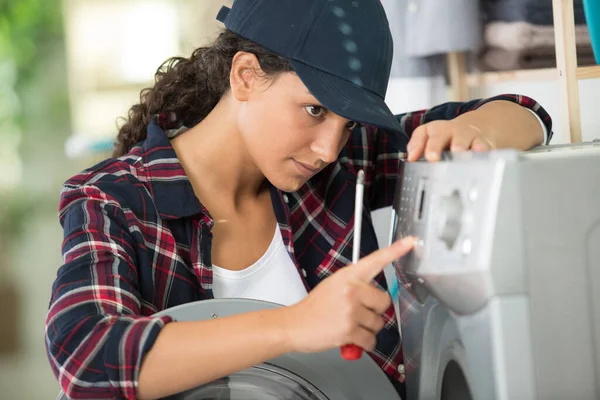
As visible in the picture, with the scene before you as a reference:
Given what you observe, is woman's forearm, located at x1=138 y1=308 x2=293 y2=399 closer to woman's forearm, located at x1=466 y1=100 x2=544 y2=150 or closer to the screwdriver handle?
the screwdriver handle

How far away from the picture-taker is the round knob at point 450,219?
756 mm

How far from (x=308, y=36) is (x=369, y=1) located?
119 mm

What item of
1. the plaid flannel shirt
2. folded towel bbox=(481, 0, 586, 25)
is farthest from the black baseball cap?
folded towel bbox=(481, 0, 586, 25)

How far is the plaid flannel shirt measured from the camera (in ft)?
2.90

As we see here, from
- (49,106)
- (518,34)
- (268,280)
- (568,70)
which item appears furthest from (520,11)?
(49,106)

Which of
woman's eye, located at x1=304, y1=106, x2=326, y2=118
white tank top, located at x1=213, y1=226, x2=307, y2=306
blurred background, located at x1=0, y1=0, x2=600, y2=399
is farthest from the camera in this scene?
blurred background, located at x1=0, y1=0, x2=600, y2=399

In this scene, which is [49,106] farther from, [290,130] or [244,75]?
[290,130]

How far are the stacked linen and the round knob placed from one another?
1.15 metres

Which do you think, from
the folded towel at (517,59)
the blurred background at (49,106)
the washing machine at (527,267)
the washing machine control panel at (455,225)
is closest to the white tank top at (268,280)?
the washing machine control panel at (455,225)

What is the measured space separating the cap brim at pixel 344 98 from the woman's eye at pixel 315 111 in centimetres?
5

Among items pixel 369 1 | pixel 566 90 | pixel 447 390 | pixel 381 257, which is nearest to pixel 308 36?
pixel 369 1

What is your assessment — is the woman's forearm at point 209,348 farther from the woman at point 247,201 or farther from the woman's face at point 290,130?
the woman's face at point 290,130

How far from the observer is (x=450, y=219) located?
768 mm

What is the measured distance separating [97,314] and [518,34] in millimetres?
1330
